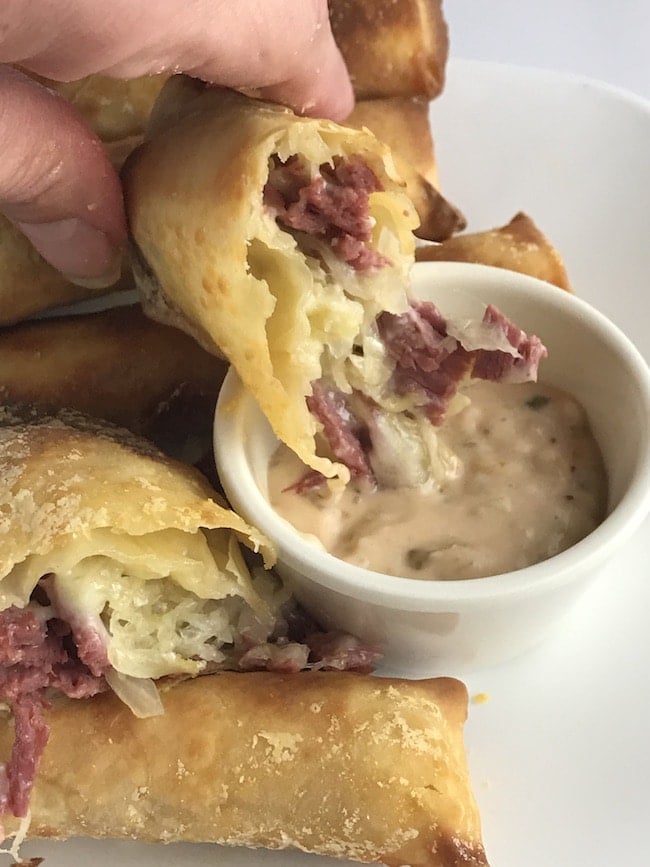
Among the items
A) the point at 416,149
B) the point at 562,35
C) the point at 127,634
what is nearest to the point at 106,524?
the point at 127,634

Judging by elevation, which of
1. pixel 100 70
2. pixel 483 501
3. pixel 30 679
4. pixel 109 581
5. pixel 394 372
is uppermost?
pixel 100 70

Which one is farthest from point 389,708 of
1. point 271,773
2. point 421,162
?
point 421,162

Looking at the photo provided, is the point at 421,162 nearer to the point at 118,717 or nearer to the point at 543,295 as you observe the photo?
the point at 543,295

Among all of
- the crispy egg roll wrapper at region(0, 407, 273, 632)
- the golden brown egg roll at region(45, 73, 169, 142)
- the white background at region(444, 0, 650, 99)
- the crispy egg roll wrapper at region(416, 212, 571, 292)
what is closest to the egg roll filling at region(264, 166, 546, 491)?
the crispy egg roll wrapper at region(0, 407, 273, 632)

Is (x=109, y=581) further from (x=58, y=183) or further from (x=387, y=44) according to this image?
(x=387, y=44)

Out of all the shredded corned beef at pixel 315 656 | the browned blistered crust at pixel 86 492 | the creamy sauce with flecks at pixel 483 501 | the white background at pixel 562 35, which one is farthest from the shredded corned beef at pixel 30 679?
the white background at pixel 562 35

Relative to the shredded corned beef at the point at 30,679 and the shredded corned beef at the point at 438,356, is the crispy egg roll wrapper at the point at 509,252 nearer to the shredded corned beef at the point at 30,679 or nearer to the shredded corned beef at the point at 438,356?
the shredded corned beef at the point at 438,356
